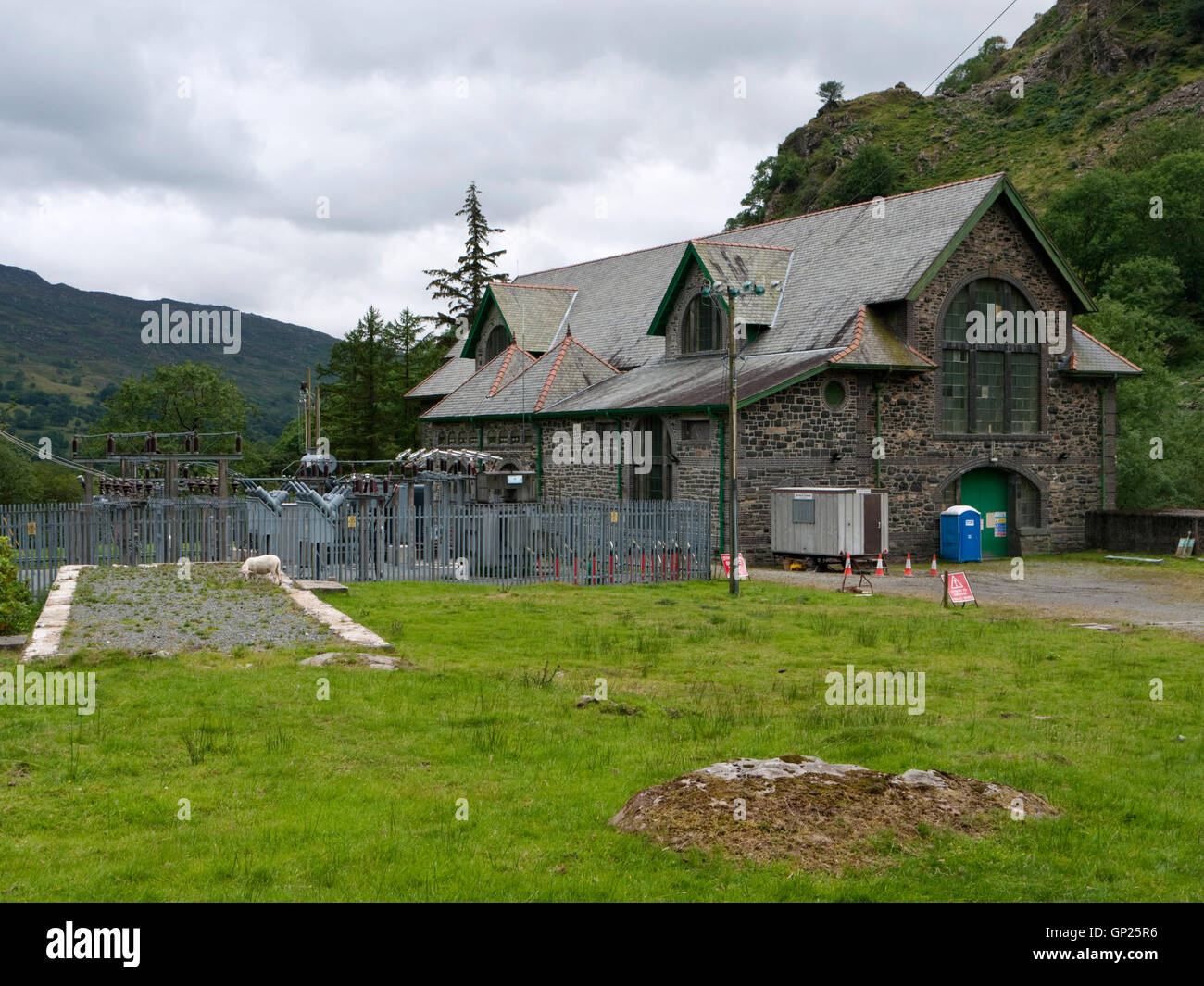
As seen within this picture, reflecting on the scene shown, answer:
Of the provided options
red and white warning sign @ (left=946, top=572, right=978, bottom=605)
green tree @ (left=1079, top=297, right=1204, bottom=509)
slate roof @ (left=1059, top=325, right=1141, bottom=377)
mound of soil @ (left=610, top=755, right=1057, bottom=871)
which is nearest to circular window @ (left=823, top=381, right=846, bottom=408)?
slate roof @ (left=1059, top=325, right=1141, bottom=377)

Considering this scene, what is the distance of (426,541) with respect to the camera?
25703 millimetres

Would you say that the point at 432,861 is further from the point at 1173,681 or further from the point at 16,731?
the point at 1173,681

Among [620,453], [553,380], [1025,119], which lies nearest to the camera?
[620,453]

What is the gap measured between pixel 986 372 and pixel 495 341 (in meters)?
21.1

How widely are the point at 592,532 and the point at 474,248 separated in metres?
57.6

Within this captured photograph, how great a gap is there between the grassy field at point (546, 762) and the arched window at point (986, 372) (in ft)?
57.2

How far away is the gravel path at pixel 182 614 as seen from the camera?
48.5 feet

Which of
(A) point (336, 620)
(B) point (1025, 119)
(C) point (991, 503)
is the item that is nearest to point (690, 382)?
(C) point (991, 503)

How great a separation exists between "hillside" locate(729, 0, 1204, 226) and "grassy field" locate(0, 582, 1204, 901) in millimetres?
81230

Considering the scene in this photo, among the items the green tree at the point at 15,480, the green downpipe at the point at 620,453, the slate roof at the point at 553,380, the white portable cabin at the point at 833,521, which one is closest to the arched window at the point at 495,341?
the slate roof at the point at 553,380

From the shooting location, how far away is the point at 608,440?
35.5 m

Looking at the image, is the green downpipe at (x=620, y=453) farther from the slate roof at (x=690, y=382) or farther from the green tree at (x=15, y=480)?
the green tree at (x=15, y=480)

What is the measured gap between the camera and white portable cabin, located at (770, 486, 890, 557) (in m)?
29.3

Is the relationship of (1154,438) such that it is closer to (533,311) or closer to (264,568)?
(533,311)
